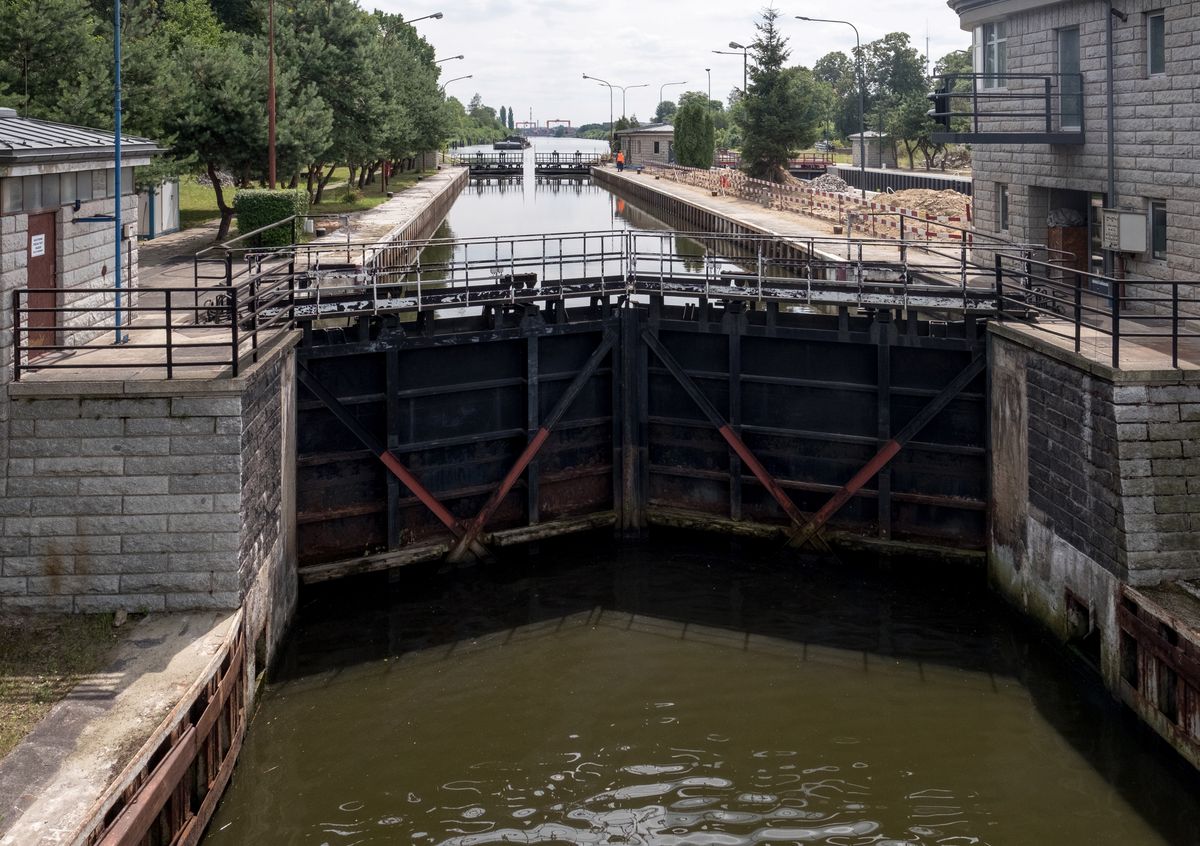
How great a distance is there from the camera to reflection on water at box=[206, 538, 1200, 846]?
1146cm

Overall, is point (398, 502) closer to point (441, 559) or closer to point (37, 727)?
point (441, 559)

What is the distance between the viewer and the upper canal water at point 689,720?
11469 mm

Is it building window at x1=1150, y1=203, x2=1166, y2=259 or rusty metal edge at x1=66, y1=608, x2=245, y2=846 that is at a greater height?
building window at x1=1150, y1=203, x2=1166, y2=259

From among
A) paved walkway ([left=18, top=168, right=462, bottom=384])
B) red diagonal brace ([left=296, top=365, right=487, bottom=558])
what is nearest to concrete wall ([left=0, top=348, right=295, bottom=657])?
paved walkway ([left=18, top=168, right=462, bottom=384])

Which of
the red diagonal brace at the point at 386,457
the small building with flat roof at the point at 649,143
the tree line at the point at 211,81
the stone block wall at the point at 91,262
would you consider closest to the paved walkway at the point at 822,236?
the red diagonal brace at the point at 386,457

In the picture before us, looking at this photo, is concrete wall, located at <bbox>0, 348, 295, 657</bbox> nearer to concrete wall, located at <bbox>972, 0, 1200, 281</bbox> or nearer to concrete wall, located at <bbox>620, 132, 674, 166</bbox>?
concrete wall, located at <bbox>972, 0, 1200, 281</bbox>

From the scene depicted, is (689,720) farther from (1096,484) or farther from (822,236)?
(822,236)

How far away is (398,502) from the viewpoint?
17578mm

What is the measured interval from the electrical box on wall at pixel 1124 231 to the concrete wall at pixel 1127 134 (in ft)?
0.83

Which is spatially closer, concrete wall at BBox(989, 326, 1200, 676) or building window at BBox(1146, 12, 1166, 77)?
concrete wall at BBox(989, 326, 1200, 676)

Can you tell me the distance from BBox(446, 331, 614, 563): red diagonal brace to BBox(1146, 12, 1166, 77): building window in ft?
28.2

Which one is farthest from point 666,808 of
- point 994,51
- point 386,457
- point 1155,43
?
point 994,51

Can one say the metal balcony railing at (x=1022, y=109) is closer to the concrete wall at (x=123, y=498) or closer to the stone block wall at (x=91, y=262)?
the stone block wall at (x=91, y=262)

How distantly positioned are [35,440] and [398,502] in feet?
19.0
